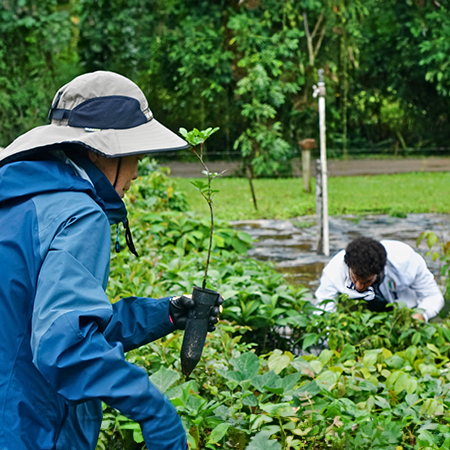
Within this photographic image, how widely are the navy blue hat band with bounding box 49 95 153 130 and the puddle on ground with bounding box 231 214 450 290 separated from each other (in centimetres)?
521

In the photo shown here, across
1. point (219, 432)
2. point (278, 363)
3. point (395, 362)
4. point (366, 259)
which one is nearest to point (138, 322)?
point (219, 432)

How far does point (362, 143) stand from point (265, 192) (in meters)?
12.4

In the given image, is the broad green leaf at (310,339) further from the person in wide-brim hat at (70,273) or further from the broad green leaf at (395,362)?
the person in wide-brim hat at (70,273)

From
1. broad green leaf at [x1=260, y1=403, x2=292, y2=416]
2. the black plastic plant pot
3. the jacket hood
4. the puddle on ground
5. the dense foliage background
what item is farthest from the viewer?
the dense foliage background

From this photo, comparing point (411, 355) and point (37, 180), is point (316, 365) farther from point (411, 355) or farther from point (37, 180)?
point (37, 180)

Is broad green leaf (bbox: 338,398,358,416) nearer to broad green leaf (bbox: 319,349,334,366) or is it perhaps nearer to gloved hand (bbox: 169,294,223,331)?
broad green leaf (bbox: 319,349,334,366)

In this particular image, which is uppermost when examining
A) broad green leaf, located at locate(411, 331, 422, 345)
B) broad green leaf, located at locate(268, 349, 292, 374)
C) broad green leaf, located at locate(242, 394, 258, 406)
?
broad green leaf, located at locate(242, 394, 258, 406)

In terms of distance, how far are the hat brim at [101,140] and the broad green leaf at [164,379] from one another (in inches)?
37.1

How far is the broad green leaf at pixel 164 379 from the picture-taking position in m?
2.17

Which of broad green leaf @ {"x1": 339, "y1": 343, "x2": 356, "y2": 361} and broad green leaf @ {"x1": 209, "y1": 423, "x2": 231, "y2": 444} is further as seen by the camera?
broad green leaf @ {"x1": 339, "y1": 343, "x2": 356, "y2": 361}

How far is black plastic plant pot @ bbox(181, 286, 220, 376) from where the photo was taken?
1.83 metres

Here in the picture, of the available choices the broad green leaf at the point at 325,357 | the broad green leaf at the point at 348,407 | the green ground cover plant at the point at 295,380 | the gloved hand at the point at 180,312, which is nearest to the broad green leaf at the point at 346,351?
the green ground cover plant at the point at 295,380

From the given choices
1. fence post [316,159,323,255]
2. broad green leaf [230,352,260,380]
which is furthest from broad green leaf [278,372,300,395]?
fence post [316,159,323,255]

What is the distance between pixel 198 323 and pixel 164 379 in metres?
0.46
